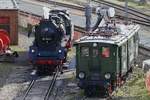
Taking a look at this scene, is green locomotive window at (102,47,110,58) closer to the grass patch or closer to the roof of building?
the grass patch

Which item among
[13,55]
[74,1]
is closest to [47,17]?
[13,55]

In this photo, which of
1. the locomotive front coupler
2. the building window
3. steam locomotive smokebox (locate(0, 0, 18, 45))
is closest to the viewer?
the locomotive front coupler

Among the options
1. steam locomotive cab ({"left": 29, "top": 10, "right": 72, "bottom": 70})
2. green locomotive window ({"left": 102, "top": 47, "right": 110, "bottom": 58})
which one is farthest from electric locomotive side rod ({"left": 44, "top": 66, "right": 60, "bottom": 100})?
green locomotive window ({"left": 102, "top": 47, "right": 110, "bottom": 58})

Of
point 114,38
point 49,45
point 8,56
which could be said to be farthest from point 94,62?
point 8,56

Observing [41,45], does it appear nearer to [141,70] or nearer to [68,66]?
[68,66]

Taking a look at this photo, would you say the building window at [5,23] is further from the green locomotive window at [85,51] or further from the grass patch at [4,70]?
the green locomotive window at [85,51]

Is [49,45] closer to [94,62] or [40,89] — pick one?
[40,89]

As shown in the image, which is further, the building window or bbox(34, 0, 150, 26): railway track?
bbox(34, 0, 150, 26): railway track

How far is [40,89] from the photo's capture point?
2578 cm

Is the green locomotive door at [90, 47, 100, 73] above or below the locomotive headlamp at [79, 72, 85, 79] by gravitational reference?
above

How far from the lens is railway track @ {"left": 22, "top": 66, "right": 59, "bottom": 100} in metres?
24.4

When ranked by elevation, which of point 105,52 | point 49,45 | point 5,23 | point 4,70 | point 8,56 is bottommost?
point 4,70

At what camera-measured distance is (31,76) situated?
93.5 feet

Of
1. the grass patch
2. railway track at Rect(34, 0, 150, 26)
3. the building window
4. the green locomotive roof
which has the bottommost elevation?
the grass patch
